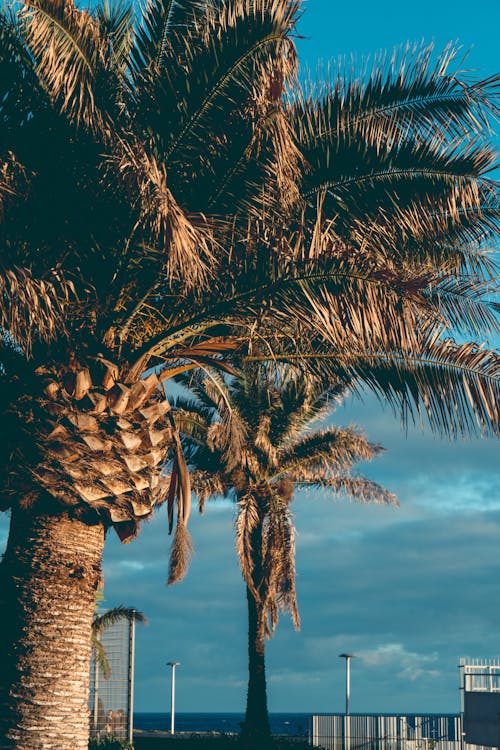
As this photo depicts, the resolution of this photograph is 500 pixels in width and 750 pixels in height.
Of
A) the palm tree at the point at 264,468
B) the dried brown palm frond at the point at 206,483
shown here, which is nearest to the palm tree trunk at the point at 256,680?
the palm tree at the point at 264,468

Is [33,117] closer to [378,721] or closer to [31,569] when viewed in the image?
[31,569]

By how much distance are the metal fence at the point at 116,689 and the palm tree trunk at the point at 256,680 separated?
3936 millimetres

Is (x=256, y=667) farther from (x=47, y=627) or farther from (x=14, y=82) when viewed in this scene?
(x=14, y=82)

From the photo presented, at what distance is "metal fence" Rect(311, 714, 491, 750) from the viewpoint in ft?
87.7

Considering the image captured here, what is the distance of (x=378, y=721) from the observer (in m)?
28.5

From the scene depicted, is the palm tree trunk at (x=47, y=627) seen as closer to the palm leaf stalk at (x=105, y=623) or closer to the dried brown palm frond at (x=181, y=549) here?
the dried brown palm frond at (x=181, y=549)

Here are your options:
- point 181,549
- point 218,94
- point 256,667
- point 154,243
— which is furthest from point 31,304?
point 256,667

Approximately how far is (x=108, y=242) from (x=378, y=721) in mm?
22255

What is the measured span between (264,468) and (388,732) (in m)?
8.87

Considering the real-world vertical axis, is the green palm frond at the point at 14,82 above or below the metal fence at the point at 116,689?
above

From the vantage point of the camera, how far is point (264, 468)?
25.9 m

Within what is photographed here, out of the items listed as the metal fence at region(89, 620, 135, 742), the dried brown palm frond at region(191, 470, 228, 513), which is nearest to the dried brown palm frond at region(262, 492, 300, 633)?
the dried brown palm frond at region(191, 470, 228, 513)

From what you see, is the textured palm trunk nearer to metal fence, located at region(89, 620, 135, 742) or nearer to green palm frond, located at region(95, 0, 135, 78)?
metal fence, located at region(89, 620, 135, 742)

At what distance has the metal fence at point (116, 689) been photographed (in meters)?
22.0
